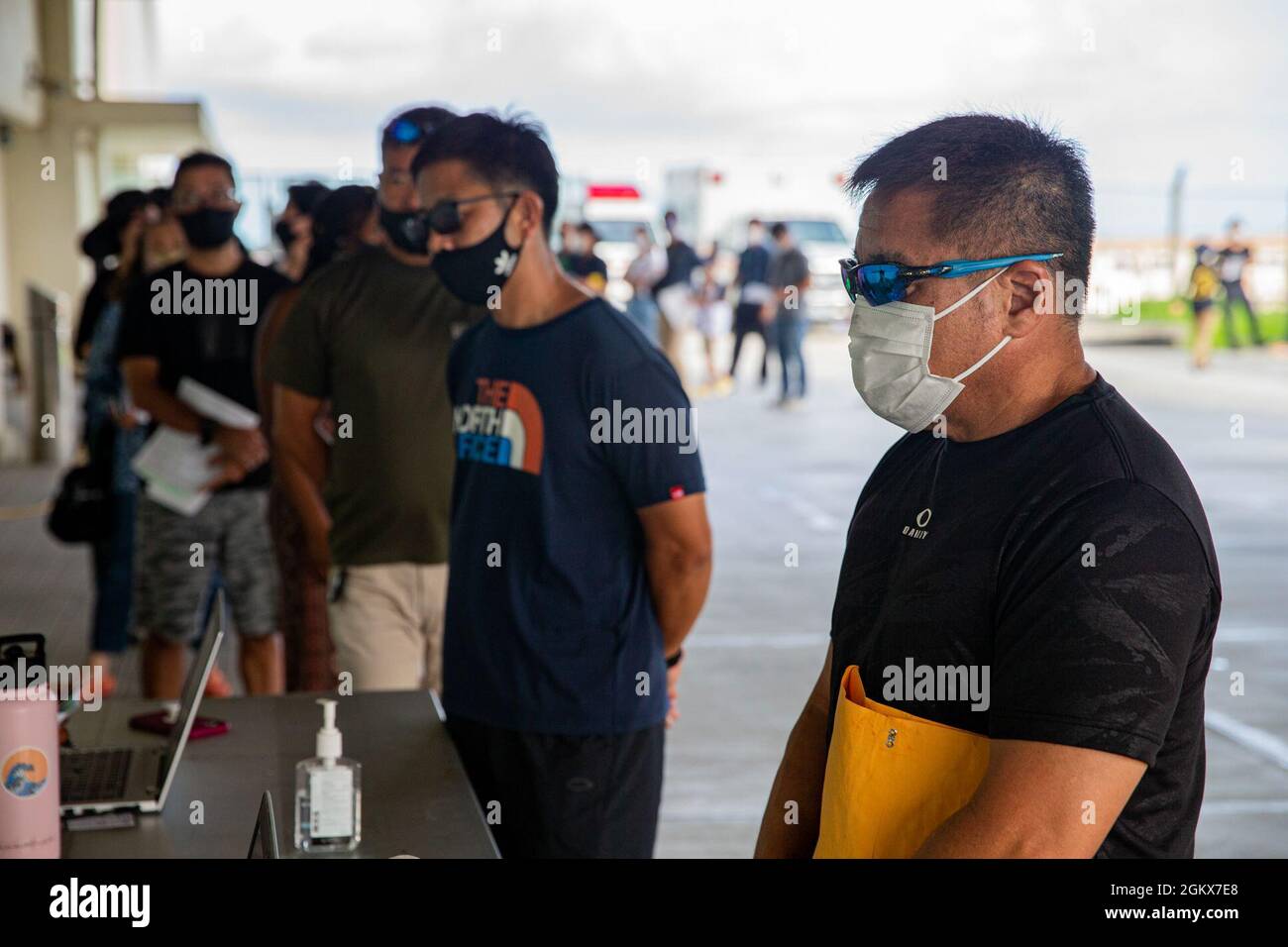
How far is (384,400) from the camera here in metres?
3.27

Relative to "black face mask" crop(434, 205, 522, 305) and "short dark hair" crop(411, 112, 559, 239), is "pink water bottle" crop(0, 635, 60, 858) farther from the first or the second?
"short dark hair" crop(411, 112, 559, 239)

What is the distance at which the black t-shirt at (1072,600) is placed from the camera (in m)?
1.23

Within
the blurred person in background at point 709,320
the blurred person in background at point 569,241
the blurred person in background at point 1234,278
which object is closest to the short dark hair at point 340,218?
the blurred person in background at point 569,241

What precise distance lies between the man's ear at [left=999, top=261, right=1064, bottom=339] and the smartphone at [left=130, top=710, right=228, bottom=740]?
1.53 meters

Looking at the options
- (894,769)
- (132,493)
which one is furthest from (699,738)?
(894,769)

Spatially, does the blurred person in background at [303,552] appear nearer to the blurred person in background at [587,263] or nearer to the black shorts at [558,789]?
the black shorts at [558,789]

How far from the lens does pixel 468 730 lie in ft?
8.08

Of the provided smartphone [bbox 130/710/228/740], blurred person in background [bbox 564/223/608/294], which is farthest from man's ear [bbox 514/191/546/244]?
blurred person in background [bbox 564/223/608/294]

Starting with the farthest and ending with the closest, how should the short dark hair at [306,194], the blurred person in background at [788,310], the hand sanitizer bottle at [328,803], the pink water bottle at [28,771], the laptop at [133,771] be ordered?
the blurred person in background at [788,310]
the short dark hair at [306,194]
the laptop at [133,771]
the hand sanitizer bottle at [328,803]
the pink water bottle at [28,771]

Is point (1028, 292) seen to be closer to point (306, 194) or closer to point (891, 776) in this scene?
point (891, 776)

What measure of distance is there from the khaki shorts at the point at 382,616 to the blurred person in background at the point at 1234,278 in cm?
1459
